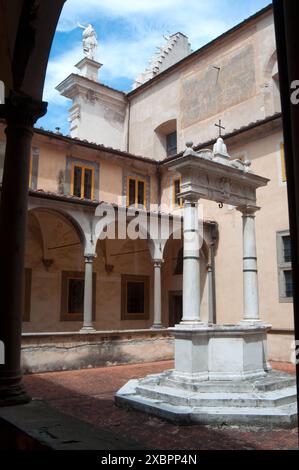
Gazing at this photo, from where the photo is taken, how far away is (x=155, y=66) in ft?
78.9

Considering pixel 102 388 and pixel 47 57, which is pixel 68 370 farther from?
pixel 47 57

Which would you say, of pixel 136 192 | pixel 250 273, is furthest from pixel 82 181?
pixel 250 273

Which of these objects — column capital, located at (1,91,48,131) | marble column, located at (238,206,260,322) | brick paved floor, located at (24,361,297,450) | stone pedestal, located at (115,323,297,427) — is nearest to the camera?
column capital, located at (1,91,48,131)

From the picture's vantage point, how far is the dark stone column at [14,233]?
4398 millimetres

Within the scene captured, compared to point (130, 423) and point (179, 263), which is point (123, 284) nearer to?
point (179, 263)

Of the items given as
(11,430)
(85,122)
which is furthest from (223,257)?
(11,430)

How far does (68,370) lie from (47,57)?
349 inches

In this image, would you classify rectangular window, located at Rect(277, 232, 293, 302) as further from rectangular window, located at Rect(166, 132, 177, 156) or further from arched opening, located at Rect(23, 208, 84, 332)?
rectangular window, located at Rect(166, 132, 177, 156)

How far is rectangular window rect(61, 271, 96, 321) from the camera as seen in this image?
16922 mm

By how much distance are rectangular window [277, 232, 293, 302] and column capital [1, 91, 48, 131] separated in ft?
33.9

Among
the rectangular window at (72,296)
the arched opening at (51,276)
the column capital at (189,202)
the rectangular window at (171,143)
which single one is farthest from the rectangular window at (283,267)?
the rectangular window at (171,143)

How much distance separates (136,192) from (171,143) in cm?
431

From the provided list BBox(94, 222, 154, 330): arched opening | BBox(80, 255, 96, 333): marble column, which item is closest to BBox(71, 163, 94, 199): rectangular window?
BBox(94, 222, 154, 330): arched opening

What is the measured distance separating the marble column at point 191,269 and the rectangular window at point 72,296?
9630mm
